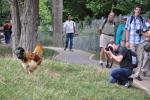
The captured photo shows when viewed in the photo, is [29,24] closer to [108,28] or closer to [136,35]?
[108,28]

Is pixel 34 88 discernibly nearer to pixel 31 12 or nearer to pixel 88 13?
pixel 31 12

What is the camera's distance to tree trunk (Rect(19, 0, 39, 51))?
53.6 feet

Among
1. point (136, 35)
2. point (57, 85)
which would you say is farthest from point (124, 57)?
point (57, 85)

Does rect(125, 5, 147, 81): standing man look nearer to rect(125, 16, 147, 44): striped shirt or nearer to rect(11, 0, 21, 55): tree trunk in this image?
rect(125, 16, 147, 44): striped shirt

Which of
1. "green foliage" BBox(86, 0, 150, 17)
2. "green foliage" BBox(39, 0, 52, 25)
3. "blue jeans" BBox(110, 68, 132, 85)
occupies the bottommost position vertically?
"green foliage" BBox(39, 0, 52, 25)

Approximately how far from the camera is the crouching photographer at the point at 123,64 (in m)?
12.1

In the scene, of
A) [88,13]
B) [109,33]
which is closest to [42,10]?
[88,13]

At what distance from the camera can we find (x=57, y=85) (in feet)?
35.1

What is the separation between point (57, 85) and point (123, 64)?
2.14m

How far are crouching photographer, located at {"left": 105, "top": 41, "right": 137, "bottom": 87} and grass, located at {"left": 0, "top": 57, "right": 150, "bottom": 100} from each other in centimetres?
25

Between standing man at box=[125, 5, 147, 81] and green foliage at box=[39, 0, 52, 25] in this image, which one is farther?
green foliage at box=[39, 0, 52, 25]

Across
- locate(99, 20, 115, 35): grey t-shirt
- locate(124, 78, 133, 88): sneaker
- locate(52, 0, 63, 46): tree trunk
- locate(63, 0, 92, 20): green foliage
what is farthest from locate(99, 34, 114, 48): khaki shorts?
locate(63, 0, 92, 20): green foliage

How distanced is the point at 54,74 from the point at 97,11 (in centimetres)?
2785

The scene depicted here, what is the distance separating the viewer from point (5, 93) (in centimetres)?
923
